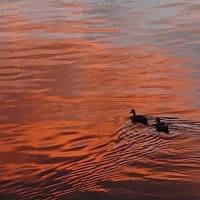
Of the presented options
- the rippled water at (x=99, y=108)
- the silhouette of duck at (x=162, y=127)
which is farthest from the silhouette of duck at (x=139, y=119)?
the silhouette of duck at (x=162, y=127)

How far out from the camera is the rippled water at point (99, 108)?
25.2 ft

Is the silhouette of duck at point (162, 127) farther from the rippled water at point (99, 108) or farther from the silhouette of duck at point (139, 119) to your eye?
the silhouette of duck at point (139, 119)

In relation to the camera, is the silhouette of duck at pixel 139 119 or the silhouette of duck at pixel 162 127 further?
the silhouette of duck at pixel 139 119

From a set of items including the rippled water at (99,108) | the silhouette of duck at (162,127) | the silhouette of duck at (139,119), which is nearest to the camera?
the rippled water at (99,108)

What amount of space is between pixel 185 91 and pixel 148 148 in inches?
123

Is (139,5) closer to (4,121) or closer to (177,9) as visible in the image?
(177,9)

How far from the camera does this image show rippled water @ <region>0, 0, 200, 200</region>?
7668 millimetres

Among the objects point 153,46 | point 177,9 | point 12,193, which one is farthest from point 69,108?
point 177,9

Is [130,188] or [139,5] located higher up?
[139,5]

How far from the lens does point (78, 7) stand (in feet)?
80.9

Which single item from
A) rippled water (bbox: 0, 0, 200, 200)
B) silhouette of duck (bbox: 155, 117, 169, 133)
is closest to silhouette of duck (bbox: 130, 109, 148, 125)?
rippled water (bbox: 0, 0, 200, 200)

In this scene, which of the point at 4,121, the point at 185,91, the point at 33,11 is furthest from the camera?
the point at 33,11

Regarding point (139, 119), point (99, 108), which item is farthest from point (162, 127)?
point (99, 108)

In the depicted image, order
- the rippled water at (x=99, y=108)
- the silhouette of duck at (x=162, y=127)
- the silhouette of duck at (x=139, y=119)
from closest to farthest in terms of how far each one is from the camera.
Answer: the rippled water at (x=99, y=108)
the silhouette of duck at (x=162, y=127)
the silhouette of duck at (x=139, y=119)
